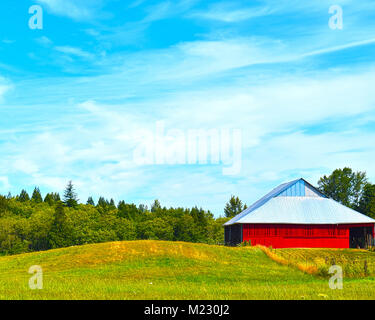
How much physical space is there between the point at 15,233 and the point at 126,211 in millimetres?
31479

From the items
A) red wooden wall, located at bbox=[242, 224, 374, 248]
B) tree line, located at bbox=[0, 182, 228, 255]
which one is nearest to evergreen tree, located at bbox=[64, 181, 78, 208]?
tree line, located at bbox=[0, 182, 228, 255]

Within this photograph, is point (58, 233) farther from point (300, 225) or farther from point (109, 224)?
point (300, 225)

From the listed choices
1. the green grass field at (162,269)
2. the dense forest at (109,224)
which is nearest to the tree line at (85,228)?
the dense forest at (109,224)

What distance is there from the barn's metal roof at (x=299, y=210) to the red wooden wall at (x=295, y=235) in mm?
931

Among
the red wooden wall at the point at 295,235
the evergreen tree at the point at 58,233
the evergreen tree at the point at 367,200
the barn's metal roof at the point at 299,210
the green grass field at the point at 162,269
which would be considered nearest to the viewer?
the green grass field at the point at 162,269

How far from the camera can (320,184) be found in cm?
12588

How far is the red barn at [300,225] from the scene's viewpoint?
212 feet

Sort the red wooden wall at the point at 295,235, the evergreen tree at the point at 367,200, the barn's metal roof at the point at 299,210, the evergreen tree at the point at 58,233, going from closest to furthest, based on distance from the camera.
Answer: the red wooden wall at the point at 295,235 < the barn's metal roof at the point at 299,210 < the evergreen tree at the point at 367,200 < the evergreen tree at the point at 58,233

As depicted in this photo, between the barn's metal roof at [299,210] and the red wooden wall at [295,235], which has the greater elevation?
the barn's metal roof at [299,210]

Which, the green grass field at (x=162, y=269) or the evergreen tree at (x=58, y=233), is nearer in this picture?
the green grass field at (x=162, y=269)

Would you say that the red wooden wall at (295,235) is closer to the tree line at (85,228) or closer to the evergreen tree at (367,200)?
the evergreen tree at (367,200)

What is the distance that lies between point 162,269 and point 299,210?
35.3 meters
